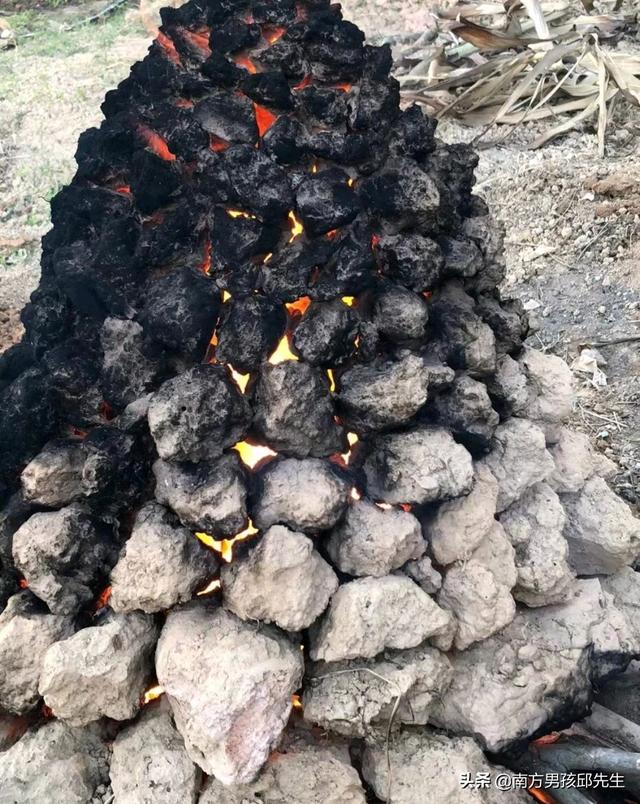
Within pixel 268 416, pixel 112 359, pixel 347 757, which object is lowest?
pixel 347 757

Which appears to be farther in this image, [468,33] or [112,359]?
[468,33]

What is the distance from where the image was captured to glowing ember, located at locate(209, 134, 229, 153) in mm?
2184

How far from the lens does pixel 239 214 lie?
217 cm

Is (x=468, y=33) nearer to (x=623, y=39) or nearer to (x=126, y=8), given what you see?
(x=623, y=39)

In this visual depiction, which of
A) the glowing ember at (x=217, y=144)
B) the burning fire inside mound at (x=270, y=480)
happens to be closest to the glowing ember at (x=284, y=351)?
the burning fire inside mound at (x=270, y=480)

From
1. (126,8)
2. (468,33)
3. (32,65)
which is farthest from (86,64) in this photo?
(468,33)

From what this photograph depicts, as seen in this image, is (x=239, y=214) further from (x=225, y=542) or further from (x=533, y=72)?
(x=533, y=72)

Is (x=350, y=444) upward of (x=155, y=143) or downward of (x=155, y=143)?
downward

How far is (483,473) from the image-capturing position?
233cm

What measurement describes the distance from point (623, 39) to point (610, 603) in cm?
766

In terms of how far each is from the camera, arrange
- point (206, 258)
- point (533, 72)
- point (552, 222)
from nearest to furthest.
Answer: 1. point (206, 258)
2. point (552, 222)
3. point (533, 72)

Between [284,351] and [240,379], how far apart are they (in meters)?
0.15

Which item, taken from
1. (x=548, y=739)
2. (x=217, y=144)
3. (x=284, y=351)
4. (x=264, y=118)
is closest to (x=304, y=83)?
(x=264, y=118)

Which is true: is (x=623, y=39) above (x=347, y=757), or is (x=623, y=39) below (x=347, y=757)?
below
